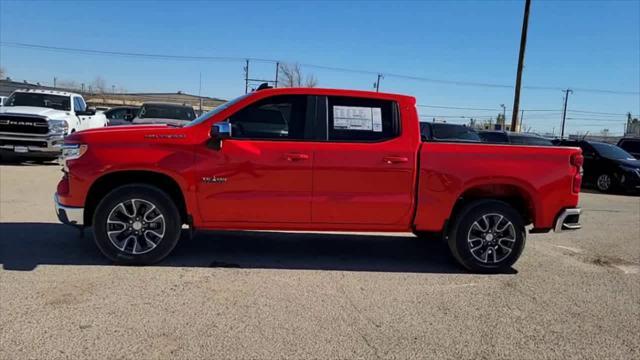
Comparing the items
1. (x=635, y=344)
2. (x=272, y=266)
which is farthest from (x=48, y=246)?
(x=635, y=344)

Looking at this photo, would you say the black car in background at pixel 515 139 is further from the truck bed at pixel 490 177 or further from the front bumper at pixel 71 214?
the front bumper at pixel 71 214

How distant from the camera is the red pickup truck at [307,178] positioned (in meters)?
5.34

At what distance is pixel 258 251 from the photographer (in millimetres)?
6270

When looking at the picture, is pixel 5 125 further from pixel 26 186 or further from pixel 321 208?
pixel 321 208

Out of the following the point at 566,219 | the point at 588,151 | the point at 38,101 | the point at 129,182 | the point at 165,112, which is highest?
the point at 38,101

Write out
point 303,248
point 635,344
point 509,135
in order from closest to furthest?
1. point 635,344
2. point 303,248
3. point 509,135

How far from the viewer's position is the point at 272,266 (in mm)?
5656

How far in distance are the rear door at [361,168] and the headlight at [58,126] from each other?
36.7 feet

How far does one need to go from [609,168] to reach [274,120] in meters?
13.9

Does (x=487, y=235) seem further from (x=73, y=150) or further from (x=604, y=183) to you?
(x=604, y=183)

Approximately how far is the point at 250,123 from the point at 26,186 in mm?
7485

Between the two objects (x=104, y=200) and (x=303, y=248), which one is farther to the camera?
(x=303, y=248)

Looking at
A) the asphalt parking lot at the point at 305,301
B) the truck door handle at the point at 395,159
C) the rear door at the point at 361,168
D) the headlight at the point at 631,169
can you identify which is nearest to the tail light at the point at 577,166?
the asphalt parking lot at the point at 305,301

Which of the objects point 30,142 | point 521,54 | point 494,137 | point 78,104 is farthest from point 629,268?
point 521,54
